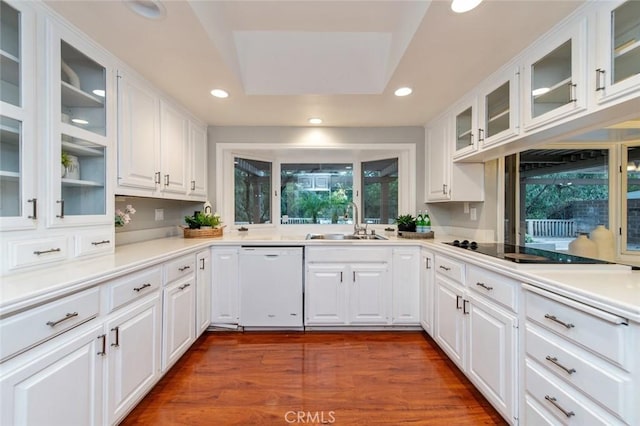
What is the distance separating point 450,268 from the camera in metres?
2.13

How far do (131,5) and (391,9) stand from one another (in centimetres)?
143

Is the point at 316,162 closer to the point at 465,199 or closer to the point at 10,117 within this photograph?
the point at 465,199

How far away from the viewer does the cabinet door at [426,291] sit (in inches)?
97.4

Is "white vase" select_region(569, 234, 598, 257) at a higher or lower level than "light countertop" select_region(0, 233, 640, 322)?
higher

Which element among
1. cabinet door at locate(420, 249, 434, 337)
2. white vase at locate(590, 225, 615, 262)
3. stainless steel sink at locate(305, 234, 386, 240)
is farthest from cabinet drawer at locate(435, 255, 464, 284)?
white vase at locate(590, 225, 615, 262)

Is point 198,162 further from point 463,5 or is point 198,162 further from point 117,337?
point 463,5

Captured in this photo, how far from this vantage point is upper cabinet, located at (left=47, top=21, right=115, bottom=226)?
4.61ft

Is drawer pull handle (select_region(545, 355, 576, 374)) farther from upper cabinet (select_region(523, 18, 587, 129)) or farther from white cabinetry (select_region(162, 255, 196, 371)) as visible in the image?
white cabinetry (select_region(162, 255, 196, 371))

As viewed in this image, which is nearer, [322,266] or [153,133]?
[153,133]

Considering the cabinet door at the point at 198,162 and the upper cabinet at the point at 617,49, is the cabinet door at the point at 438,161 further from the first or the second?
the cabinet door at the point at 198,162

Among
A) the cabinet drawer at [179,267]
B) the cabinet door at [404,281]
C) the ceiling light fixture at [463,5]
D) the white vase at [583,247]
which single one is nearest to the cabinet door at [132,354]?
the cabinet drawer at [179,267]

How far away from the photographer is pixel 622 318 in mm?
941

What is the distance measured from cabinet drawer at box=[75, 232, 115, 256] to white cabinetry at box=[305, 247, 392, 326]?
154 cm

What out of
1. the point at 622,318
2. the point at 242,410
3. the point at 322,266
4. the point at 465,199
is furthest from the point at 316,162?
the point at 622,318
